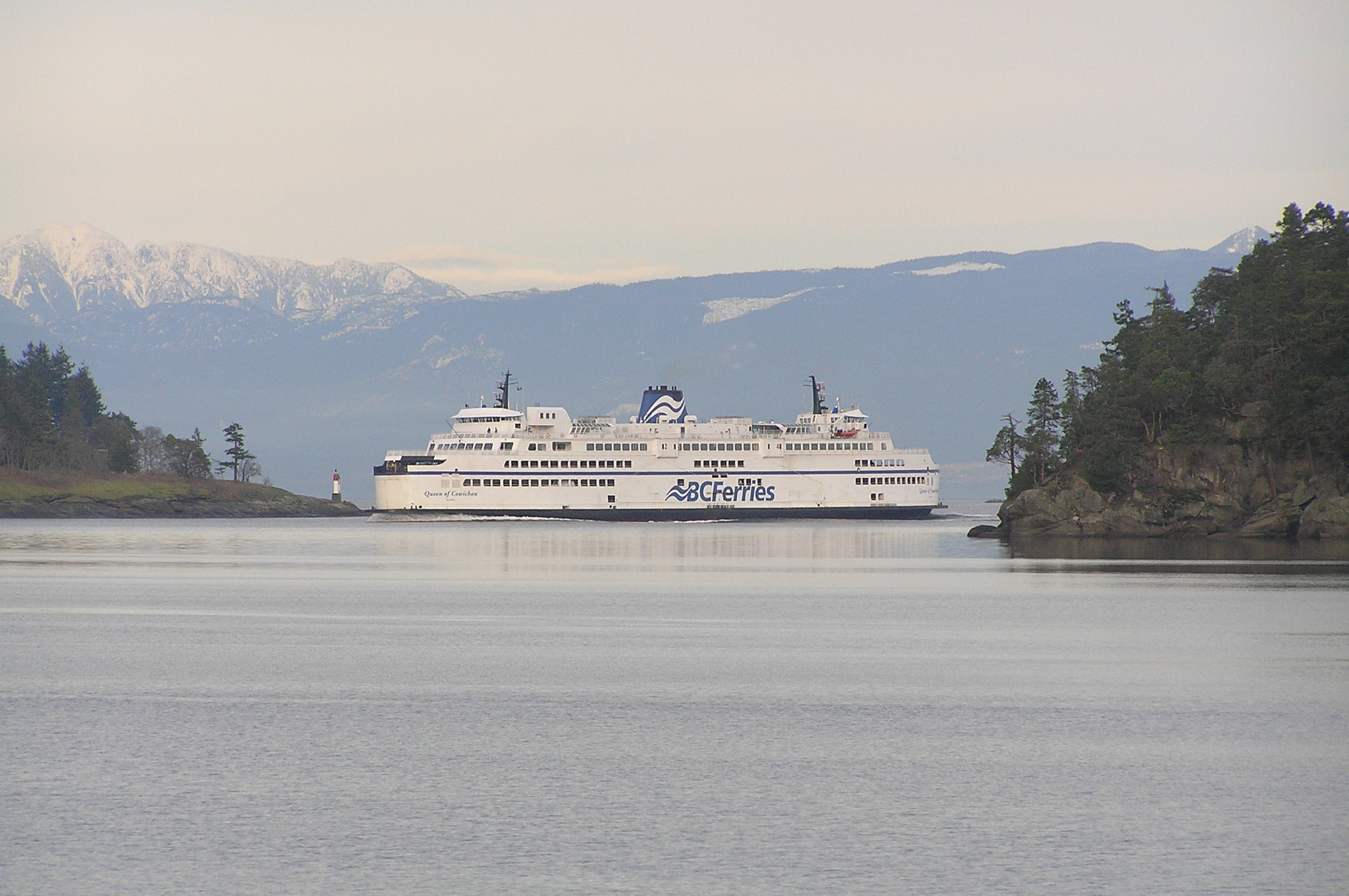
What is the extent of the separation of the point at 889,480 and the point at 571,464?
22336 mm

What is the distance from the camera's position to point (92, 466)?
415 ft

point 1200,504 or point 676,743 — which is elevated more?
point 1200,504

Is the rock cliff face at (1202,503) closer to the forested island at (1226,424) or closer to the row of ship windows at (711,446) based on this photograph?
the forested island at (1226,424)

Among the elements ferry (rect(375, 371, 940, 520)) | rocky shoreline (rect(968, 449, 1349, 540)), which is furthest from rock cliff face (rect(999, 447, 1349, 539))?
ferry (rect(375, 371, 940, 520))

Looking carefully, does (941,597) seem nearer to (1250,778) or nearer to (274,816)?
(1250,778)

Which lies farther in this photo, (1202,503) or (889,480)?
(889,480)

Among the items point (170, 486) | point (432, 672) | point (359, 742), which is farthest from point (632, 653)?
point (170, 486)

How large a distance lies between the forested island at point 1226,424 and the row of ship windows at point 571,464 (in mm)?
27643

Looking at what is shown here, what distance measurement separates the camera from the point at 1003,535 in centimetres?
7519

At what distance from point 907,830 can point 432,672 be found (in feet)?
38.9

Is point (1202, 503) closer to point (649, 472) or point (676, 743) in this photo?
point (649, 472)

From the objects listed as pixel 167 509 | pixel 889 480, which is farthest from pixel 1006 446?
pixel 167 509

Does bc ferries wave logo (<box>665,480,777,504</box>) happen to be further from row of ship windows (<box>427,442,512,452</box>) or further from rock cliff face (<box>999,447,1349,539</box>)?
rock cliff face (<box>999,447,1349,539</box>)

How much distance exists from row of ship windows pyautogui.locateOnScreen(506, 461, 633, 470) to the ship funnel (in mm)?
5041
